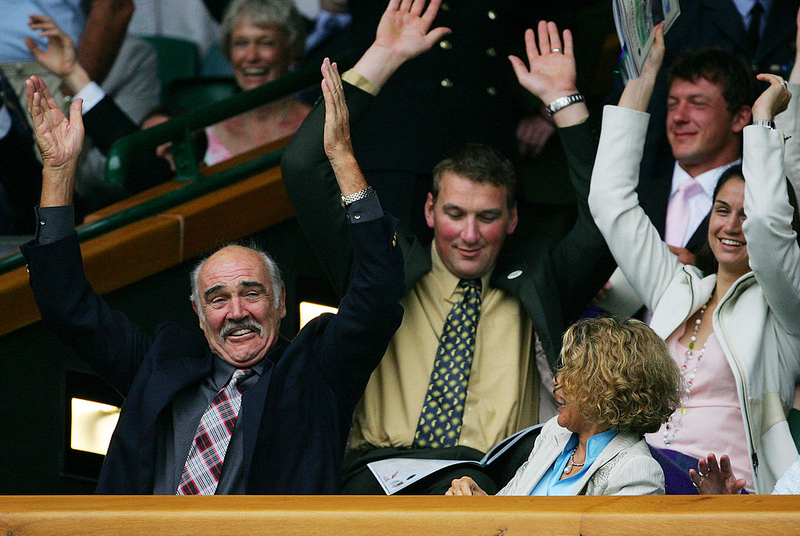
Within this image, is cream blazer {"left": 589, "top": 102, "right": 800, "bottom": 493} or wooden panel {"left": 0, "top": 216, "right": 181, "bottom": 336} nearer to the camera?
cream blazer {"left": 589, "top": 102, "right": 800, "bottom": 493}

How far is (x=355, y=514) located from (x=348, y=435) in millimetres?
1039

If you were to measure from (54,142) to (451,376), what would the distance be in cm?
121

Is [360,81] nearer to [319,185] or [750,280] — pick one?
[319,185]

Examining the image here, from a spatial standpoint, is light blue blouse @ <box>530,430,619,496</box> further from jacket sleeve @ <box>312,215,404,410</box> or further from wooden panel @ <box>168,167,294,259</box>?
wooden panel @ <box>168,167,294,259</box>

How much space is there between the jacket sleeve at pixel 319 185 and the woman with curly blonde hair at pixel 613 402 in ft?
3.16

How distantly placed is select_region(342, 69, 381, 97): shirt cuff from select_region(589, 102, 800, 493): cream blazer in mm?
653

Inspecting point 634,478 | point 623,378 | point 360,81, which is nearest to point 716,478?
point 634,478

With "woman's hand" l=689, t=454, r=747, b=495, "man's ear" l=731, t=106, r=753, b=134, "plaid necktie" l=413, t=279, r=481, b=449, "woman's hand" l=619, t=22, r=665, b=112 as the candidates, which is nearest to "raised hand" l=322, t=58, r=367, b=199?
"plaid necktie" l=413, t=279, r=481, b=449

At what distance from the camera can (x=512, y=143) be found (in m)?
4.16

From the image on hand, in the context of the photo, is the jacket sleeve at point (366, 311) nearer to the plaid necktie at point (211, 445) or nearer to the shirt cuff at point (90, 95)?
the plaid necktie at point (211, 445)

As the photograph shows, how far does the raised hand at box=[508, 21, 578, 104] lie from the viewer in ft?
11.2

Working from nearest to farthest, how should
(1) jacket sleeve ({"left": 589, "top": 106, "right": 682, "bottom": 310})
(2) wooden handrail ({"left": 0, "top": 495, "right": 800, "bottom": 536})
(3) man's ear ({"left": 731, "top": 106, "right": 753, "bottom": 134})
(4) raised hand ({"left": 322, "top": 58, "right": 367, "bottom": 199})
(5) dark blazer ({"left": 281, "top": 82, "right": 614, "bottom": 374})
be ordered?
(2) wooden handrail ({"left": 0, "top": 495, "right": 800, "bottom": 536})
(4) raised hand ({"left": 322, "top": 58, "right": 367, "bottom": 199})
(1) jacket sleeve ({"left": 589, "top": 106, "right": 682, "bottom": 310})
(5) dark blazer ({"left": 281, "top": 82, "right": 614, "bottom": 374})
(3) man's ear ({"left": 731, "top": 106, "right": 753, "bottom": 134})

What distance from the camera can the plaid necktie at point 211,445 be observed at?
284cm

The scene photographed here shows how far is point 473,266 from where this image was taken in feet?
11.0
